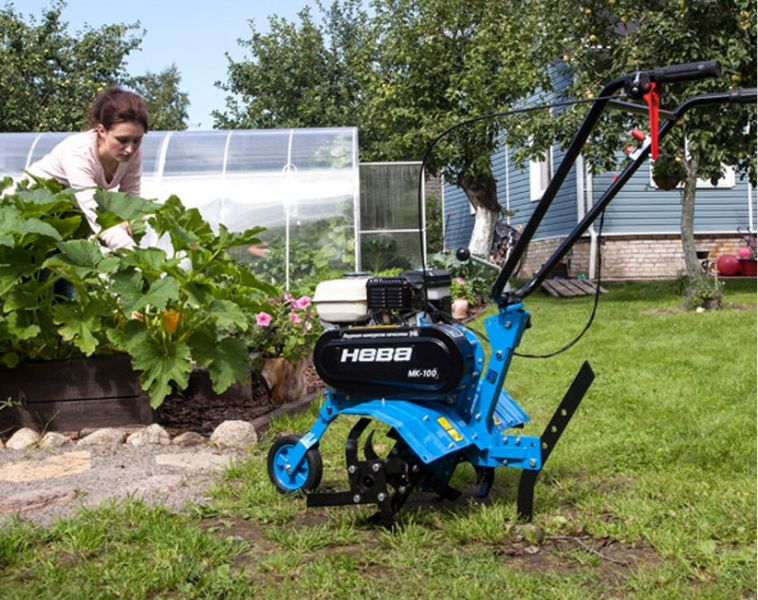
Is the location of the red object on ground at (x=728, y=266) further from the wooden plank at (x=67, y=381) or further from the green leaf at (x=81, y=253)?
the green leaf at (x=81, y=253)

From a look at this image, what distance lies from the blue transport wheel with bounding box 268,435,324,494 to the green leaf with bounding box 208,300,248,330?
2.81ft

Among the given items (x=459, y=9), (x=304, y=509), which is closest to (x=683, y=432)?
(x=304, y=509)

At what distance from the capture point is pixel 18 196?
411 centimetres

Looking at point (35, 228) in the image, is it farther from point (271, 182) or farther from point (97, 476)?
point (271, 182)

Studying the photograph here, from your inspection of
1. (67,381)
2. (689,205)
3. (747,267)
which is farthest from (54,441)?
(747,267)

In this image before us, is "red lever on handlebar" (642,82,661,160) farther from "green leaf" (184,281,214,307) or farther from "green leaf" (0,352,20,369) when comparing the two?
"green leaf" (0,352,20,369)

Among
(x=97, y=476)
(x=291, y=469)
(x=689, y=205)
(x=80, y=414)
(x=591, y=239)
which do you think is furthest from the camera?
(x=591, y=239)

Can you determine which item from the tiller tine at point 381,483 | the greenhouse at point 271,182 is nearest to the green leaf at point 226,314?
the tiller tine at point 381,483

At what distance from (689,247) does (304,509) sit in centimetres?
832

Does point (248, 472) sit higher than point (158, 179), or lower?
lower

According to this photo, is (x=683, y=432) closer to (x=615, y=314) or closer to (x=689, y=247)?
(x=615, y=314)

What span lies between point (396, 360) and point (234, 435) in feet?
5.05

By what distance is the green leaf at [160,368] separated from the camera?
4000 mm

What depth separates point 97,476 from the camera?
3639mm
